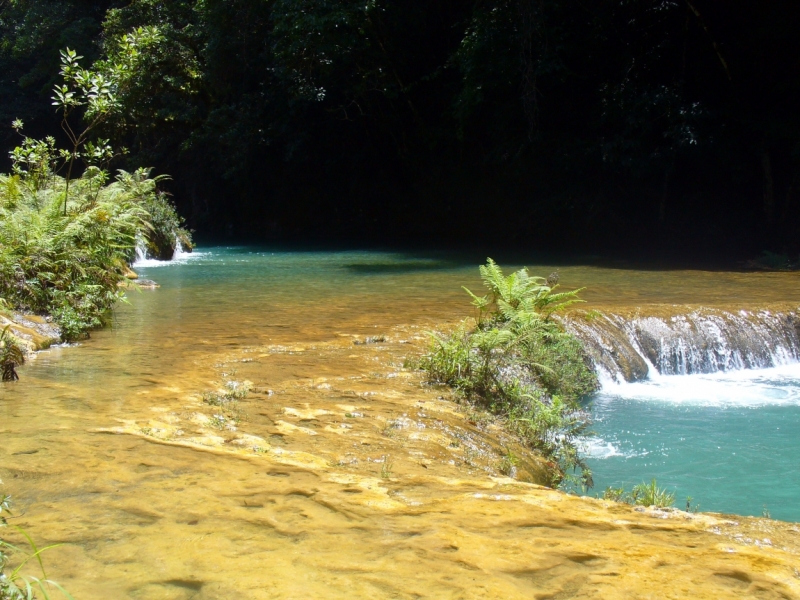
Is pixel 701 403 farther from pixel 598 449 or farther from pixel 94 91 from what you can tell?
pixel 94 91

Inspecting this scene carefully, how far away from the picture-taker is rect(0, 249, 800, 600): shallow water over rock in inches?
126

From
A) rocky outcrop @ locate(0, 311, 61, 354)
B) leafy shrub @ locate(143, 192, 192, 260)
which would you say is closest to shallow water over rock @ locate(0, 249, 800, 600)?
rocky outcrop @ locate(0, 311, 61, 354)

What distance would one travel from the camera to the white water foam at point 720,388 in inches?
348

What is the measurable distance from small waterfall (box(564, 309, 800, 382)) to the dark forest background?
29.2 feet

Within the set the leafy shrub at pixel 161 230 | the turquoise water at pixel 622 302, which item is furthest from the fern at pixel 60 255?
the leafy shrub at pixel 161 230

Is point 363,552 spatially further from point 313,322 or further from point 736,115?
point 736,115

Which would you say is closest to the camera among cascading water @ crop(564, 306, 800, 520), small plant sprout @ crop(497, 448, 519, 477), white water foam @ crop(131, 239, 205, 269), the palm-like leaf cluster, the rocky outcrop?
small plant sprout @ crop(497, 448, 519, 477)

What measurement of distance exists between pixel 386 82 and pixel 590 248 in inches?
326

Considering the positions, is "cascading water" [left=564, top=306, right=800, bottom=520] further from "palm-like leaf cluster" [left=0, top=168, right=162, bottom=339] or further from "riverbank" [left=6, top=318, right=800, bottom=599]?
"palm-like leaf cluster" [left=0, top=168, right=162, bottom=339]

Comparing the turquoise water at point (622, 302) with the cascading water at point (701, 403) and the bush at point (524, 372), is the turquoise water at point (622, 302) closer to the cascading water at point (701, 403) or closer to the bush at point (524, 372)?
the cascading water at point (701, 403)

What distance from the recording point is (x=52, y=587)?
2.98m

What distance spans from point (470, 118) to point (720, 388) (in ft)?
51.6

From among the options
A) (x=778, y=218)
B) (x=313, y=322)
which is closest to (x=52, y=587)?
(x=313, y=322)

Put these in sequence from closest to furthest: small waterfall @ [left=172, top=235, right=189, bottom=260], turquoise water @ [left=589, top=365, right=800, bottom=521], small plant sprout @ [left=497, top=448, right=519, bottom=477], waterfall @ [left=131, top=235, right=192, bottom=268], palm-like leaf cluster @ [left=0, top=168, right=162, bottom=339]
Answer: small plant sprout @ [left=497, top=448, right=519, bottom=477] → turquoise water @ [left=589, top=365, right=800, bottom=521] → palm-like leaf cluster @ [left=0, top=168, right=162, bottom=339] → waterfall @ [left=131, top=235, right=192, bottom=268] → small waterfall @ [left=172, top=235, right=189, bottom=260]
